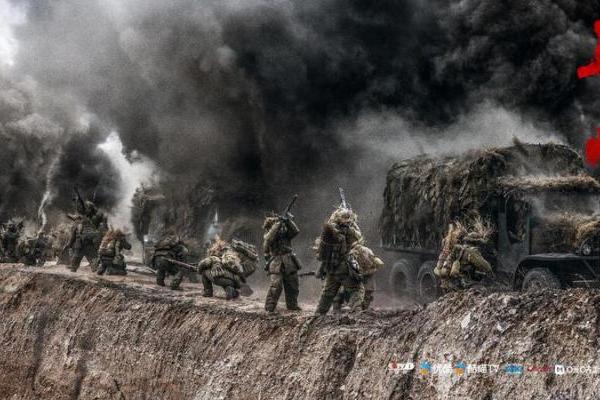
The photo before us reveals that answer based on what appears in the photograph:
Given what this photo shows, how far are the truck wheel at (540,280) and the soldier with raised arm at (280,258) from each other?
13.4ft

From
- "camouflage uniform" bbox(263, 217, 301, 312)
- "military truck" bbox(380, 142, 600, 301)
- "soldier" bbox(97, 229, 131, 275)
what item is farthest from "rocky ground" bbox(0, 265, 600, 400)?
"military truck" bbox(380, 142, 600, 301)

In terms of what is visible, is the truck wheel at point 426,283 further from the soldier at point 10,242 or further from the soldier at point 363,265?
the soldier at point 10,242

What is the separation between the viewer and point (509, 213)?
45.9 feet

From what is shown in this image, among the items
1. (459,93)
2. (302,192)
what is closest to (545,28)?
(459,93)

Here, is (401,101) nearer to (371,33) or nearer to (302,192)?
(371,33)

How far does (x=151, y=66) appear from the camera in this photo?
102 feet

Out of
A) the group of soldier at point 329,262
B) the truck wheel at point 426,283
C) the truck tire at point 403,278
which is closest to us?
the group of soldier at point 329,262

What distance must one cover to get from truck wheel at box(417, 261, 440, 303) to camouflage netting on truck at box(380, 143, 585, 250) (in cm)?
47

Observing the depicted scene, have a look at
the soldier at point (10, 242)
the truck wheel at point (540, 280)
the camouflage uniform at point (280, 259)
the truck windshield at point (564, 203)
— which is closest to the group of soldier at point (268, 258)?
the camouflage uniform at point (280, 259)

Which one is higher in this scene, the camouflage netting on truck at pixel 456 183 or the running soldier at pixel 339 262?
the camouflage netting on truck at pixel 456 183

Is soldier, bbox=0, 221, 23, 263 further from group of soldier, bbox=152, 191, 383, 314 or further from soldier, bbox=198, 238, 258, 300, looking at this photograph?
group of soldier, bbox=152, 191, 383, 314

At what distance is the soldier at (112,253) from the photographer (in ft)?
70.3

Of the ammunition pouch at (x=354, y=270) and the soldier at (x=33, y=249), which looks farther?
the soldier at (x=33, y=249)

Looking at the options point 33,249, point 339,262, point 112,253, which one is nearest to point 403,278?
point 339,262
